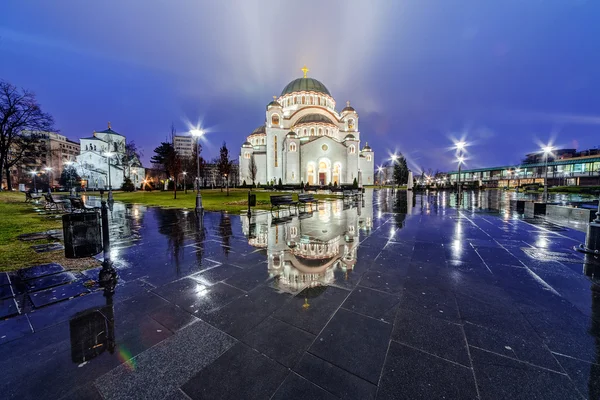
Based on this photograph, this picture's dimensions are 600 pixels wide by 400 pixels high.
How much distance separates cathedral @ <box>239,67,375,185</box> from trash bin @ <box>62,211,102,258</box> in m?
48.1

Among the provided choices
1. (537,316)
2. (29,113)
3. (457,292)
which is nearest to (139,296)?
(457,292)

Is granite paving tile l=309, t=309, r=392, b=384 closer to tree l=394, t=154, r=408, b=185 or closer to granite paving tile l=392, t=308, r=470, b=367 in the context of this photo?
granite paving tile l=392, t=308, r=470, b=367

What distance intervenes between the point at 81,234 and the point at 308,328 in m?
4.11

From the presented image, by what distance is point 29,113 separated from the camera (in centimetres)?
2844

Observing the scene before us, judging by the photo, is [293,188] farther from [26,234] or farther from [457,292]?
[457,292]

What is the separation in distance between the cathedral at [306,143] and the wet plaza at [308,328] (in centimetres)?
4765

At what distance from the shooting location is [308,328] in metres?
2.77

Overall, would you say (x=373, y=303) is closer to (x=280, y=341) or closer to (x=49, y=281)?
(x=280, y=341)

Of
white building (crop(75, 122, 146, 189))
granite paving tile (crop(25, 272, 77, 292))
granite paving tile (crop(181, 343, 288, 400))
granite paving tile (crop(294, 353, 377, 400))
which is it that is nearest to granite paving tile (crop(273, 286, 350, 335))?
granite paving tile (crop(294, 353, 377, 400))

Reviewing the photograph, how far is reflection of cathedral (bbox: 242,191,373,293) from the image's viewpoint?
4282 millimetres

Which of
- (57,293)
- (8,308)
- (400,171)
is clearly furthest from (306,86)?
(8,308)

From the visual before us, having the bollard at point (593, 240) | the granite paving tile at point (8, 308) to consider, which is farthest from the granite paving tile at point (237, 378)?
the bollard at point (593, 240)

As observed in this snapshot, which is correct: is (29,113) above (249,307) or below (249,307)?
above

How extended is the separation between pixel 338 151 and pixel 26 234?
5201cm
